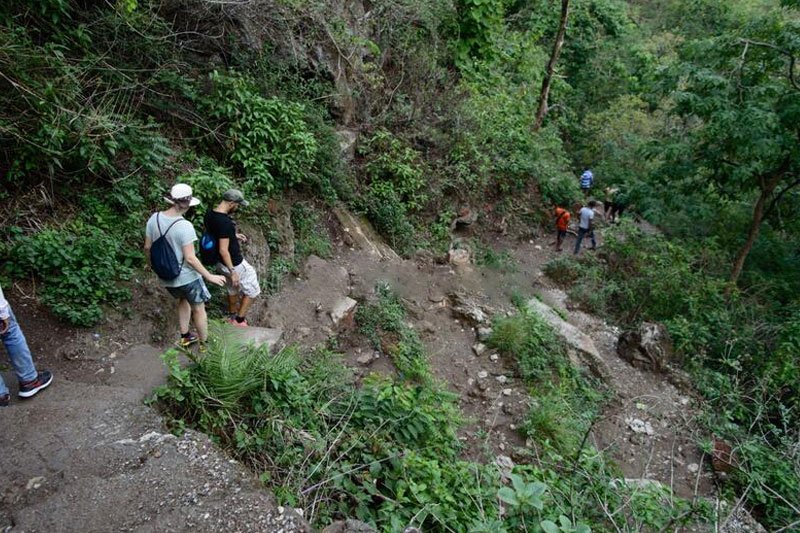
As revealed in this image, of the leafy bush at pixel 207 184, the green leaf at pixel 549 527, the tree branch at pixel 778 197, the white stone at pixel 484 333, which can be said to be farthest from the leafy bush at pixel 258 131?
the tree branch at pixel 778 197

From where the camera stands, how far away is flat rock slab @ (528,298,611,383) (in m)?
8.09

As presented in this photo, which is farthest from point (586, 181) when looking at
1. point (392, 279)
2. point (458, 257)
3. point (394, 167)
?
point (392, 279)

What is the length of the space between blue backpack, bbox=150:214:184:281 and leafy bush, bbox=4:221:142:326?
1061mm

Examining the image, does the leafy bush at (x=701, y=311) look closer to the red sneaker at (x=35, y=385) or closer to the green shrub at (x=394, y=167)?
the green shrub at (x=394, y=167)

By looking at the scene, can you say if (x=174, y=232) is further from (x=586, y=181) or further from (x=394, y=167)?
(x=586, y=181)

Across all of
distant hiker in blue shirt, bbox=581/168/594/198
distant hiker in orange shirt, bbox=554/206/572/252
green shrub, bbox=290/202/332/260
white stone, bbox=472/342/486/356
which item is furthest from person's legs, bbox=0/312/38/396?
distant hiker in blue shirt, bbox=581/168/594/198

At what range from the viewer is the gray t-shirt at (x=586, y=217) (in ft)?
37.5

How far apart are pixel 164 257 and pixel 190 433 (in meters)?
1.70

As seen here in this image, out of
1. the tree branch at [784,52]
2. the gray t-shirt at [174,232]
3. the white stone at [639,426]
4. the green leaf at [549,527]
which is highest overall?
the tree branch at [784,52]

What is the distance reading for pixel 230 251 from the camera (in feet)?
16.3

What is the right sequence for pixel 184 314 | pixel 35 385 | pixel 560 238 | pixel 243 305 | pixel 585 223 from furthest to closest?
1. pixel 560 238
2. pixel 585 223
3. pixel 243 305
4. pixel 184 314
5. pixel 35 385

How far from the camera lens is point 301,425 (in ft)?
11.9

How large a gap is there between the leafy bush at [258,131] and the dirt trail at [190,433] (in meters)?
1.65

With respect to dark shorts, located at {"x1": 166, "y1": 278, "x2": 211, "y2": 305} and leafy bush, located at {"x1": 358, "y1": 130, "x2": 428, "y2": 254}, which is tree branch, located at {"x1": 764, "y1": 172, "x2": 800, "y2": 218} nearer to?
leafy bush, located at {"x1": 358, "y1": 130, "x2": 428, "y2": 254}
